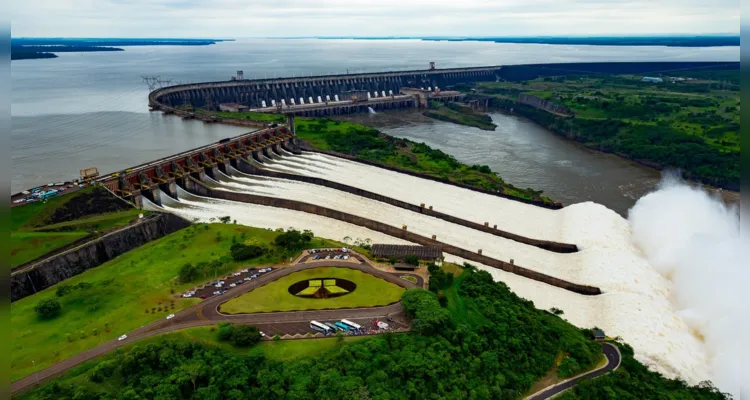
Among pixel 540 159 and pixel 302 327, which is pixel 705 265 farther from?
pixel 540 159

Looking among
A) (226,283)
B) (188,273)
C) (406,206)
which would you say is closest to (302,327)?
(226,283)

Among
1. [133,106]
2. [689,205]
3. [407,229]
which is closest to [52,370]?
[407,229]

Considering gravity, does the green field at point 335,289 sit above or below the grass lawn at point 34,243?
below

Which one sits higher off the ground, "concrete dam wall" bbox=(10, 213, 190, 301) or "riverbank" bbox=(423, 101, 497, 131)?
"riverbank" bbox=(423, 101, 497, 131)

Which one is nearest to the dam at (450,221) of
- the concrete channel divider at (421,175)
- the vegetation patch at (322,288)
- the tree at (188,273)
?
the concrete channel divider at (421,175)

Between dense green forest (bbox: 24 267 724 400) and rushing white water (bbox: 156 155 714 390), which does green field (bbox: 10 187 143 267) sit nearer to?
rushing white water (bbox: 156 155 714 390)

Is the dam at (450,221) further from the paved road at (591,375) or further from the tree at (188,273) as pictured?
the tree at (188,273)

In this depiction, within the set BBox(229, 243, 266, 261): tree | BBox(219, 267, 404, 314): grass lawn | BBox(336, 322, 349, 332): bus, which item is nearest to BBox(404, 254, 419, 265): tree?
BBox(219, 267, 404, 314): grass lawn
